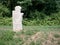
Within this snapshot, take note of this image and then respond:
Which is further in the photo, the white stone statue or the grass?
the white stone statue

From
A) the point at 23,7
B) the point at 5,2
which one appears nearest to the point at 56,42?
the point at 23,7

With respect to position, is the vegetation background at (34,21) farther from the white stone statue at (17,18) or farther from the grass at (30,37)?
the white stone statue at (17,18)

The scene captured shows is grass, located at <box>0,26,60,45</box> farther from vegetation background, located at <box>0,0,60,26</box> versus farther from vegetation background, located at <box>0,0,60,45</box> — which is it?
vegetation background, located at <box>0,0,60,26</box>

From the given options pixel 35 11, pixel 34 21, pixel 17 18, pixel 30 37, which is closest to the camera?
pixel 30 37

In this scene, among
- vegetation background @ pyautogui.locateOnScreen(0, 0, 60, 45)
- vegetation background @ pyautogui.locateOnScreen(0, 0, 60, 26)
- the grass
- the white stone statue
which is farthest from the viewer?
vegetation background @ pyautogui.locateOnScreen(0, 0, 60, 26)

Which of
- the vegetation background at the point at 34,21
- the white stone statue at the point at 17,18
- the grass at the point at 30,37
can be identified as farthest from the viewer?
the white stone statue at the point at 17,18

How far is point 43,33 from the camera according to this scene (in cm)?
1096

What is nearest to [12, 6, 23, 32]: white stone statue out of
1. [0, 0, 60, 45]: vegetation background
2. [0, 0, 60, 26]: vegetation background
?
[0, 0, 60, 45]: vegetation background

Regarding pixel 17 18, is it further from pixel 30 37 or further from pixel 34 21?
pixel 34 21

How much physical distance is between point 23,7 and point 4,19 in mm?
1744

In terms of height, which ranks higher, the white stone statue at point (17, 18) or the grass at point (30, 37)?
the white stone statue at point (17, 18)

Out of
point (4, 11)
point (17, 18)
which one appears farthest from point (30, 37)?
point (4, 11)

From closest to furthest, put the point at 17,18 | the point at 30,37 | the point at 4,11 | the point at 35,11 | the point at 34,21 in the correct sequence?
the point at 30,37 < the point at 17,18 < the point at 34,21 < the point at 4,11 < the point at 35,11

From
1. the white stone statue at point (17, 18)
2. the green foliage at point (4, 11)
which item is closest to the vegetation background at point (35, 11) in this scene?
the green foliage at point (4, 11)
